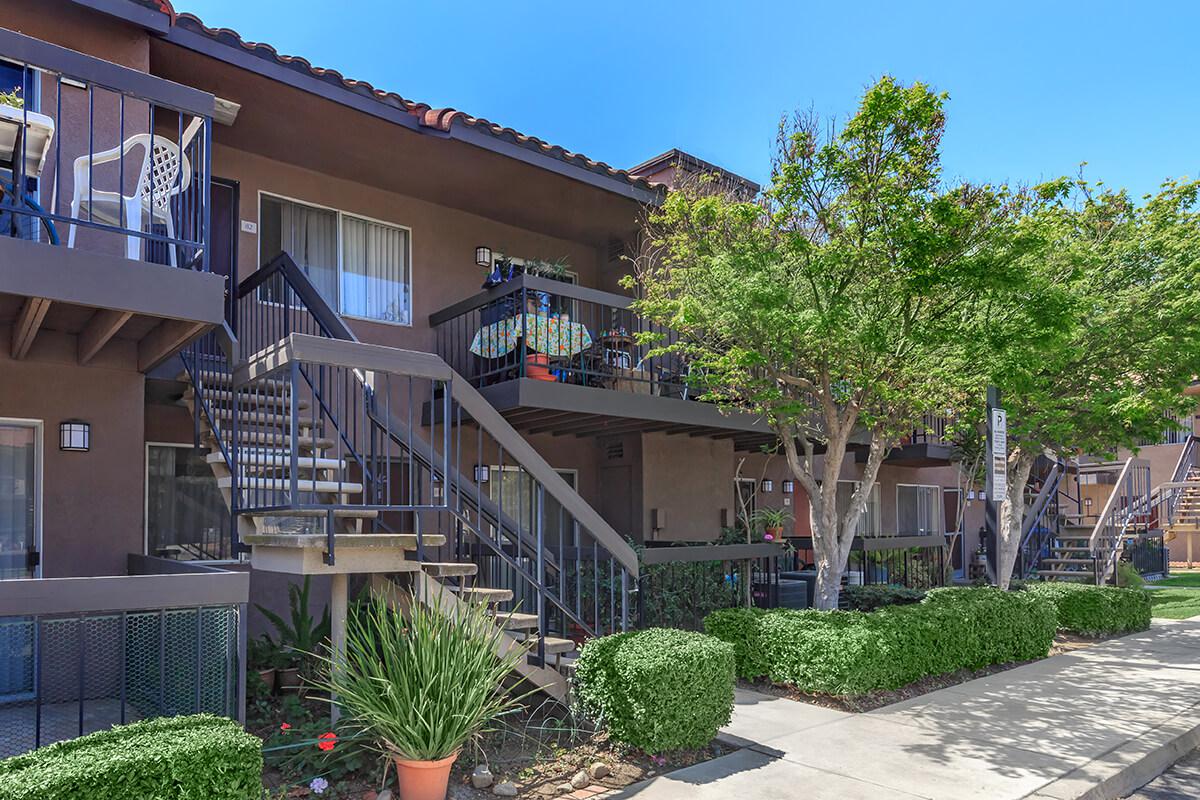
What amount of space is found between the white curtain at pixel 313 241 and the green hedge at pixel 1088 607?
32.1ft

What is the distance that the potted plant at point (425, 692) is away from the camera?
4.96 metres

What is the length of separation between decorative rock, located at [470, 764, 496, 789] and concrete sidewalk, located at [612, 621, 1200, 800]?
86cm

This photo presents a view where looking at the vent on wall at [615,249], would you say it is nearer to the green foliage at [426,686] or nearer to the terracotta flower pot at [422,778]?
the green foliage at [426,686]

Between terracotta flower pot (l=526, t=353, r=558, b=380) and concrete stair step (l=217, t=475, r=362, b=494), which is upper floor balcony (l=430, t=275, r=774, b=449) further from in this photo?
concrete stair step (l=217, t=475, r=362, b=494)

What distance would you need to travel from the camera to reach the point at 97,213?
6504 millimetres

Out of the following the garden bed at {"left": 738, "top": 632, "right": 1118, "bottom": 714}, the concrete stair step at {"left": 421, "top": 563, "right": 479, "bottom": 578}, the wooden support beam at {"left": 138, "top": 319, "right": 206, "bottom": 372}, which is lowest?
the garden bed at {"left": 738, "top": 632, "right": 1118, "bottom": 714}

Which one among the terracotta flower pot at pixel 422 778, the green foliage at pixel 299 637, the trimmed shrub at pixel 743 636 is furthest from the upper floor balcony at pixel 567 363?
the terracotta flower pot at pixel 422 778

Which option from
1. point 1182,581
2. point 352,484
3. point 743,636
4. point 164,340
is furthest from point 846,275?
point 1182,581

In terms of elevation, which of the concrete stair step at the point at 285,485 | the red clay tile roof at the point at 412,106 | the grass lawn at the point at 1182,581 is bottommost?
the grass lawn at the point at 1182,581

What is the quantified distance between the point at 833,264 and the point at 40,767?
6.89 metres

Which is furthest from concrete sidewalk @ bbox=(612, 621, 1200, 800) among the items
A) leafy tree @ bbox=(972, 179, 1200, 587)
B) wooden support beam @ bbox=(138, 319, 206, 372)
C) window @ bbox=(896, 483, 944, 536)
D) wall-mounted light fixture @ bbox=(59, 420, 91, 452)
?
window @ bbox=(896, 483, 944, 536)

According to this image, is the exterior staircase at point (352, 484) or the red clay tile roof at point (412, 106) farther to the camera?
the red clay tile roof at point (412, 106)

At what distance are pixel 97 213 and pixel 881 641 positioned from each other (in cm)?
739

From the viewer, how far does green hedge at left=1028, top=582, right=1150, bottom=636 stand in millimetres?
11398
